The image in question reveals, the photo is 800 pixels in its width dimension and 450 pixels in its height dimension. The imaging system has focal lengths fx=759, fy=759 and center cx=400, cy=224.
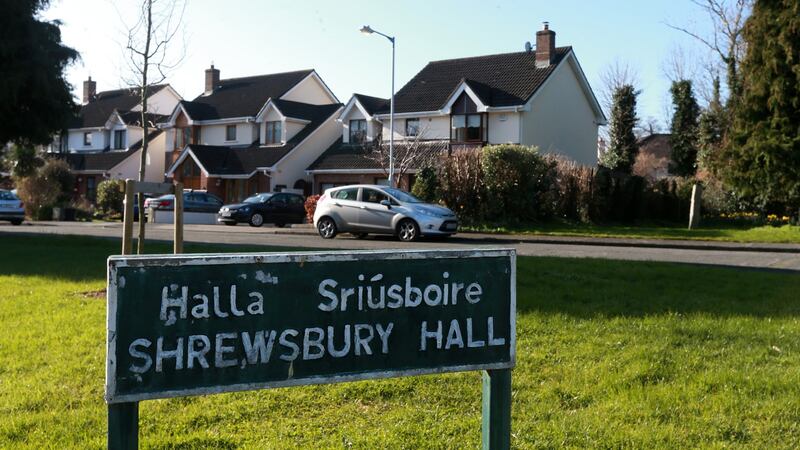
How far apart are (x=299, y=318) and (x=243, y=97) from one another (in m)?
49.4

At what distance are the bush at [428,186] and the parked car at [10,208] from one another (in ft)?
56.2

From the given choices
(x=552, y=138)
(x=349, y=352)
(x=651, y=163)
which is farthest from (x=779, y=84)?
(x=651, y=163)

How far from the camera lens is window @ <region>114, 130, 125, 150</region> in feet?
181

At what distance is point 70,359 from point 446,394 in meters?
3.01

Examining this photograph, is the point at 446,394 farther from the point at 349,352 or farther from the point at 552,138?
the point at 552,138

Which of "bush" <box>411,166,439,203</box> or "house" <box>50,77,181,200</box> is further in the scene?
"house" <box>50,77,181,200</box>

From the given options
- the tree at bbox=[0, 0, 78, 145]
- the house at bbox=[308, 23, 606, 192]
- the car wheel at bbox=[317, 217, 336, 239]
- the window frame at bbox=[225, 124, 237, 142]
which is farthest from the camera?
the window frame at bbox=[225, 124, 237, 142]

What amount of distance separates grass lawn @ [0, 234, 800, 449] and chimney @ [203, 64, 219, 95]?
4840 cm

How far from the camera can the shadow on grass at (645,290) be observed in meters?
7.76

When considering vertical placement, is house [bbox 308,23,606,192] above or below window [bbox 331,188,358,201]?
above

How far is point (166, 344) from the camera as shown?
280 cm

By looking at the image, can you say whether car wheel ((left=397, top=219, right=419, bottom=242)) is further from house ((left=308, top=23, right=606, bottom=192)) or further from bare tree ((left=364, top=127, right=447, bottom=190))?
house ((left=308, top=23, right=606, bottom=192))

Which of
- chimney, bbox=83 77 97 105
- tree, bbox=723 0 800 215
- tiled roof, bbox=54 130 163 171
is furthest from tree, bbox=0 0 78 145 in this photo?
chimney, bbox=83 77 97 105

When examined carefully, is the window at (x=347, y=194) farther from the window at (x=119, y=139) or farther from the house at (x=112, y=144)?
the window at (x=119, y=139)
